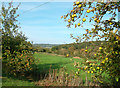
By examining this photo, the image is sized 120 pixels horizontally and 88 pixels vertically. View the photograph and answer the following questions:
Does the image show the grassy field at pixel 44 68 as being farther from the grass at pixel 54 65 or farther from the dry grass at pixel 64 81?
the dry grass at pixel 64 81

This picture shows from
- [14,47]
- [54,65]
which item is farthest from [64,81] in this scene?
[54,65]

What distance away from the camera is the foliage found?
6.22 meters

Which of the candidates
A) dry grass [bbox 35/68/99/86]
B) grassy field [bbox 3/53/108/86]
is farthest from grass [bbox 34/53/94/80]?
dry grass [bbox 35/68/99/86]

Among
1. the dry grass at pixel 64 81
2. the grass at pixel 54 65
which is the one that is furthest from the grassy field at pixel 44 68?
the dry grass at pixel 64 81

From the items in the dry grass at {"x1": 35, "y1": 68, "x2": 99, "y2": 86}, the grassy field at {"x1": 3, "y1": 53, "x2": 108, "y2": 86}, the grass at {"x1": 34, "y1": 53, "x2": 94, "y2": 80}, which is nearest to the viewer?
the dry grass at {"x1": 35, "y1": 68, "x2": 99, "y2": 86}

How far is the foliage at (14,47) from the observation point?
20.4ft

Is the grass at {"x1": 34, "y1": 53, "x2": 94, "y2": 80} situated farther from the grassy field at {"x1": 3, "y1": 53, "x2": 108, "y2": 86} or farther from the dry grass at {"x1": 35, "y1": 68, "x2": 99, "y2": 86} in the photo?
the dry grass at {"x1": 35, "y1": 68, "x2": 99, "y2": 86}

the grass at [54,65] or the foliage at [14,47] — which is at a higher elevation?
the foliage at [14,47]

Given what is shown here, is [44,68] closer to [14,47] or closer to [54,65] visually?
A: [54,65]

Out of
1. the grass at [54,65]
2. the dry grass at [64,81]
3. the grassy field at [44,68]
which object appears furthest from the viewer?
the grass at [54,65]

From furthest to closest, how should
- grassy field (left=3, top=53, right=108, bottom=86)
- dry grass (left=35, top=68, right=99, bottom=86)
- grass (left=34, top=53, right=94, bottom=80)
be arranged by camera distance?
grass (left=34, top=53, right=94, bottom=80), grassy field (left=3, top=53, right=108, bottom=86), dry grass (left=35, top=68, right=99, bottom=86)

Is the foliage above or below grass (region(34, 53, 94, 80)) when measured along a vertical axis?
above

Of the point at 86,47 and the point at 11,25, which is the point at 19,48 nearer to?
the point at 11,25

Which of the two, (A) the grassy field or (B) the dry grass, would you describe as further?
(A) the grassy field
